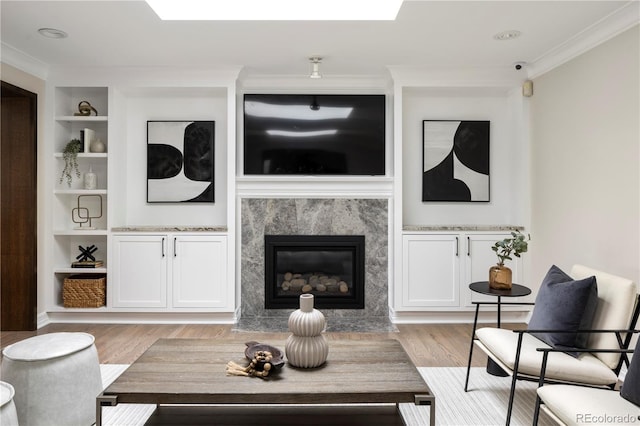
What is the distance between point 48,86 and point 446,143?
4050mm

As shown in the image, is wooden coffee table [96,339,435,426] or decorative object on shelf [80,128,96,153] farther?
decorative object on shelf [80,128,96,153]

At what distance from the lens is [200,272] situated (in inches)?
172

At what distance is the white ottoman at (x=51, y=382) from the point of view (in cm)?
214

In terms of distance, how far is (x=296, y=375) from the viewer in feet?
6.67

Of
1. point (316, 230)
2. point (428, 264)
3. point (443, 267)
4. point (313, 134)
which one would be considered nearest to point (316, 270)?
point (316, 230)

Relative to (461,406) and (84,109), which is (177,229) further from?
(461,406)

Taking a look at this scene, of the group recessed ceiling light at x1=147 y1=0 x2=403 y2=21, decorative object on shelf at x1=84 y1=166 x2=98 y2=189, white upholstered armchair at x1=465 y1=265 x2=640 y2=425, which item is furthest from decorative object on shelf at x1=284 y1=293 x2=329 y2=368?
decorative object on shelf at x1=84 y1=166 x2=98 y2=189

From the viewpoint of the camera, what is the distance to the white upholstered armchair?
217 cm

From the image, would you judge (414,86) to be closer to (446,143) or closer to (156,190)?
(446,143)

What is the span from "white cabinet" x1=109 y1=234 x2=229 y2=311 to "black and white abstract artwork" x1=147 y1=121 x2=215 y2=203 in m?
0.55

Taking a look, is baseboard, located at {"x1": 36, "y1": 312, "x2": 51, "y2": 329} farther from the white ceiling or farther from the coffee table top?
the coffee table top

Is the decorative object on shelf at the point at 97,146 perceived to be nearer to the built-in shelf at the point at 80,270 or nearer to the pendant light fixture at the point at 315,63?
the built-in shelf at the point at 80,270

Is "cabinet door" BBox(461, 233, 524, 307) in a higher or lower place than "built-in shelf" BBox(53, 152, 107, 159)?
lower

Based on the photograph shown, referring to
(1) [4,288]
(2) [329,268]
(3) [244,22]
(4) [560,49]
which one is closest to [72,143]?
(1) [4,288]
